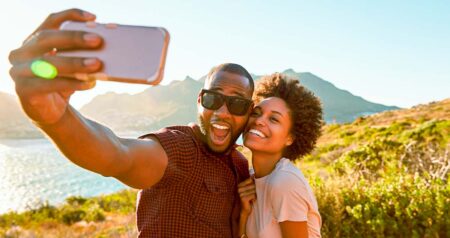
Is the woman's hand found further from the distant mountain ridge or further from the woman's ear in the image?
the distant mountain ridge

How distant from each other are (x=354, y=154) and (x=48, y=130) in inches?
350

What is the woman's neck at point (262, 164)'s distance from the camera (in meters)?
2.88

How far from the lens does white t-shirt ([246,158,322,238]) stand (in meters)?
2.42

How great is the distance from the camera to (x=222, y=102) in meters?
2.51

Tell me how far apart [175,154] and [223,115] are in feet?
1.86

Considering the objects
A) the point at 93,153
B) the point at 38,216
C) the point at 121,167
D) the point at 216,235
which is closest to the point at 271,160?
the point at 216,235

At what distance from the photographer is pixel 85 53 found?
3.46ft

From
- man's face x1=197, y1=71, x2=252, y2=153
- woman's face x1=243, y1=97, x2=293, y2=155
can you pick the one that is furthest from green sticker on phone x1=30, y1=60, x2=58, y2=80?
woman's face x1=243, y1=97, x2=293, y2=155

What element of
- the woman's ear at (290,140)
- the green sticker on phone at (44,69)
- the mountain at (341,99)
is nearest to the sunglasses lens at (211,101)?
the woman's ear at (290,140)

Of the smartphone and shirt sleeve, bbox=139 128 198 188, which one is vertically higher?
the smartphone

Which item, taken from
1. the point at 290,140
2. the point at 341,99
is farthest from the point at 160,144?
the point at 341,99

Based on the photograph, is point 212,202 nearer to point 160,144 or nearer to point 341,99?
point 160,144

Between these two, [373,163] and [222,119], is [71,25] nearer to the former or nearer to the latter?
[222,119]

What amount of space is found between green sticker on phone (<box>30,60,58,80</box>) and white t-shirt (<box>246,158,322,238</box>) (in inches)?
65.7
